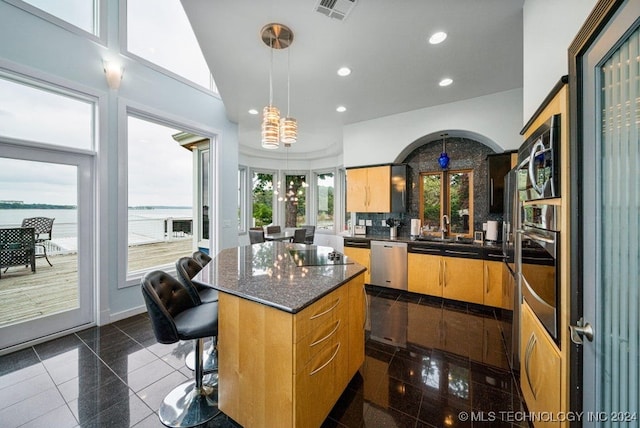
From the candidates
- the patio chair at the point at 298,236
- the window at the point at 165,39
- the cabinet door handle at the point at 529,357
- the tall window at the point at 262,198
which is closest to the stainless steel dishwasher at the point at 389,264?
the patio chair at the point at 298,236

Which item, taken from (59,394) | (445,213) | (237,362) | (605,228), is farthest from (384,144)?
(59,394)

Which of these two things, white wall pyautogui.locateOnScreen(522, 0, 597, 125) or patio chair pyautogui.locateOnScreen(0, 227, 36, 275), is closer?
white wall pyautogui.locateOnScreen(522, 0, 597, 125)

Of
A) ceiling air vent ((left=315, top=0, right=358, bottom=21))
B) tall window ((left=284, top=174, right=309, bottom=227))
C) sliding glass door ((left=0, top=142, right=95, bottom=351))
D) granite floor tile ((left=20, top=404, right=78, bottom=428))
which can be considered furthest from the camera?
tall window ((left=284, top=174, right=309, bottom=227))

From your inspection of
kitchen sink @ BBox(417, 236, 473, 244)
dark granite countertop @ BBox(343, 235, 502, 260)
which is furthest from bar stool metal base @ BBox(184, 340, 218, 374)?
kitchen sink @ BBox(417, 236, 473, 244)

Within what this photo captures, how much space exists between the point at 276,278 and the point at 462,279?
3061 millimetres

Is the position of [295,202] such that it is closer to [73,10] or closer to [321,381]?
[73,10]

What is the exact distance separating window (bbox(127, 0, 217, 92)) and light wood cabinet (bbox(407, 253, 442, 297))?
458cm

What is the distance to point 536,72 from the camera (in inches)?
65.7

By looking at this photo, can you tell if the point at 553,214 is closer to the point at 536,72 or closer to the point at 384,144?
the point at 536,72

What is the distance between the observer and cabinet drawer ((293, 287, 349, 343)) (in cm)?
123

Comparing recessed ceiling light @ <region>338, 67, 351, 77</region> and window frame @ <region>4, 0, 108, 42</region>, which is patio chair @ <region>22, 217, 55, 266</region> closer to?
window frame @ <region>4, 0, 108, 42</region>

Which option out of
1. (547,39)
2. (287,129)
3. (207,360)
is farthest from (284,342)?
(547,39)

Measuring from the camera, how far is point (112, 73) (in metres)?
2.88

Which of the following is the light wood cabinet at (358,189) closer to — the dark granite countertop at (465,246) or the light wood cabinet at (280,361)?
the dark granite countertop at (465,246)
